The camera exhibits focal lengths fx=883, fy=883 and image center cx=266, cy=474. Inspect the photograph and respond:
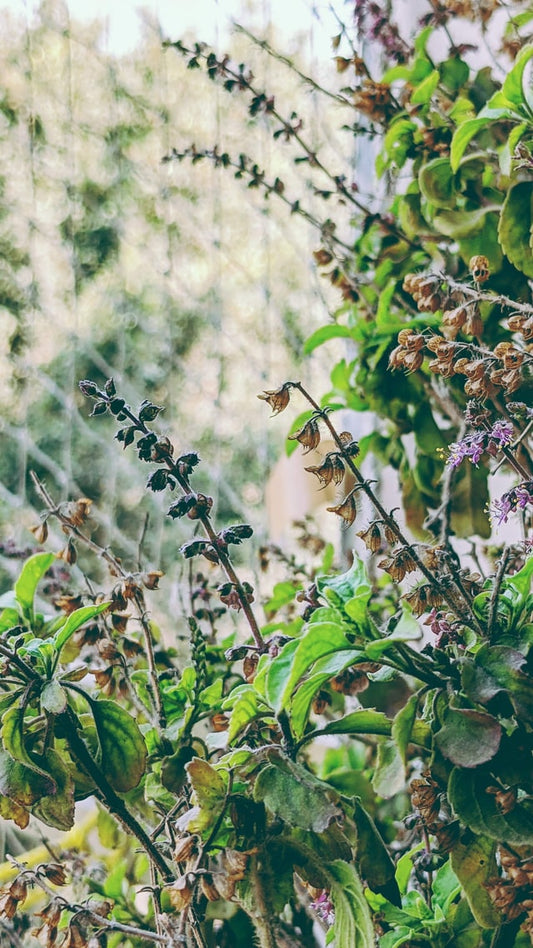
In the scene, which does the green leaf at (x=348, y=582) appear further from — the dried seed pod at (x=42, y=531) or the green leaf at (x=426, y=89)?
the green leaf at (x=426, y=89)

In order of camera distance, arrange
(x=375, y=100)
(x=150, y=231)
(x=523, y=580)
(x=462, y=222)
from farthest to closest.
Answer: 1. (x=150, y=231)
2. (x=375, y=100)
3. (x=462, y=222)
4. (x=523, y=580)

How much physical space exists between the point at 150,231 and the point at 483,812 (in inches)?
52.5

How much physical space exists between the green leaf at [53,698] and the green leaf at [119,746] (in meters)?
0.05

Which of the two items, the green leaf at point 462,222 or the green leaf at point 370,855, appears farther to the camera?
the green leaf at point 462,222

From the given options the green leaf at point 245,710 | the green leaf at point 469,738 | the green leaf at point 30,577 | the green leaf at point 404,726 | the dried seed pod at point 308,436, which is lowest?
the green leaf at point 469,738

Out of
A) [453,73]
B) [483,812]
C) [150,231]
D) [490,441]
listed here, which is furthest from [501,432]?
[150,231]

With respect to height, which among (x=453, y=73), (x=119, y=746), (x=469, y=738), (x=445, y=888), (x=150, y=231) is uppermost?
(x=150, y=231)

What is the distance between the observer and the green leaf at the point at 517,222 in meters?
0.71

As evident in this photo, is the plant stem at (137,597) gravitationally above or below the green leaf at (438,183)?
below

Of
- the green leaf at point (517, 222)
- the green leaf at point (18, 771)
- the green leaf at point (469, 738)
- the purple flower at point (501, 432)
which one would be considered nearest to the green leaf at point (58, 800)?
the green leaf at point (18, 771)

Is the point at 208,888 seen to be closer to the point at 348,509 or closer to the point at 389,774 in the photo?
the point at 389,774

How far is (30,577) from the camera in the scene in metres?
0.63

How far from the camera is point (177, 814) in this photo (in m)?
0.63

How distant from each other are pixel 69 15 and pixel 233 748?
138 cm
